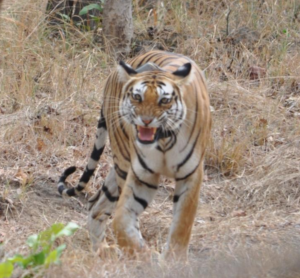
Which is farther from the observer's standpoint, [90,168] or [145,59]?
[90,168]

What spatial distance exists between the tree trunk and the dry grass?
26cm

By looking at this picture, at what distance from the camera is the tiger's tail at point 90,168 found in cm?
548

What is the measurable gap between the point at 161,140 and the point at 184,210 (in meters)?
0.47

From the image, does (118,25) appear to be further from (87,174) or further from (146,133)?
(146,133)

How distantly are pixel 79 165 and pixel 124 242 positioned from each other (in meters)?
2.06

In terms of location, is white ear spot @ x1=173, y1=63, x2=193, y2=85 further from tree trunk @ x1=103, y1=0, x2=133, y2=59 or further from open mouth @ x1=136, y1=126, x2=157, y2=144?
tree trunk @ x1=103, y1=0, x2=133, y2=59

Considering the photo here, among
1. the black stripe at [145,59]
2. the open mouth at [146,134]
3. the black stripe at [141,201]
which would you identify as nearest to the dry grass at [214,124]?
the black stripe at [141,201]

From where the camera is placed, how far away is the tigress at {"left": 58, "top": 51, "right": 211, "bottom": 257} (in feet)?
14.1

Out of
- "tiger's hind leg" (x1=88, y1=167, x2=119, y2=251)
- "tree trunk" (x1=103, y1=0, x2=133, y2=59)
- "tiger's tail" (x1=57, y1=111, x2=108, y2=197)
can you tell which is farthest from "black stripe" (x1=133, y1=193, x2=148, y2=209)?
"tree trunk" (x1=103, y1=0, x2=133, y2=59)

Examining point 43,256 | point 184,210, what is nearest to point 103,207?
point 184,210

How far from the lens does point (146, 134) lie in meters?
4.27

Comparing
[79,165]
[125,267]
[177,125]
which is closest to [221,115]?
[79,165]

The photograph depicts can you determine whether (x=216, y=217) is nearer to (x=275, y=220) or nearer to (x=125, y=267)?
(x=275, y=220)

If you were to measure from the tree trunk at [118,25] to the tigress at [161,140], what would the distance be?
3.96 m
